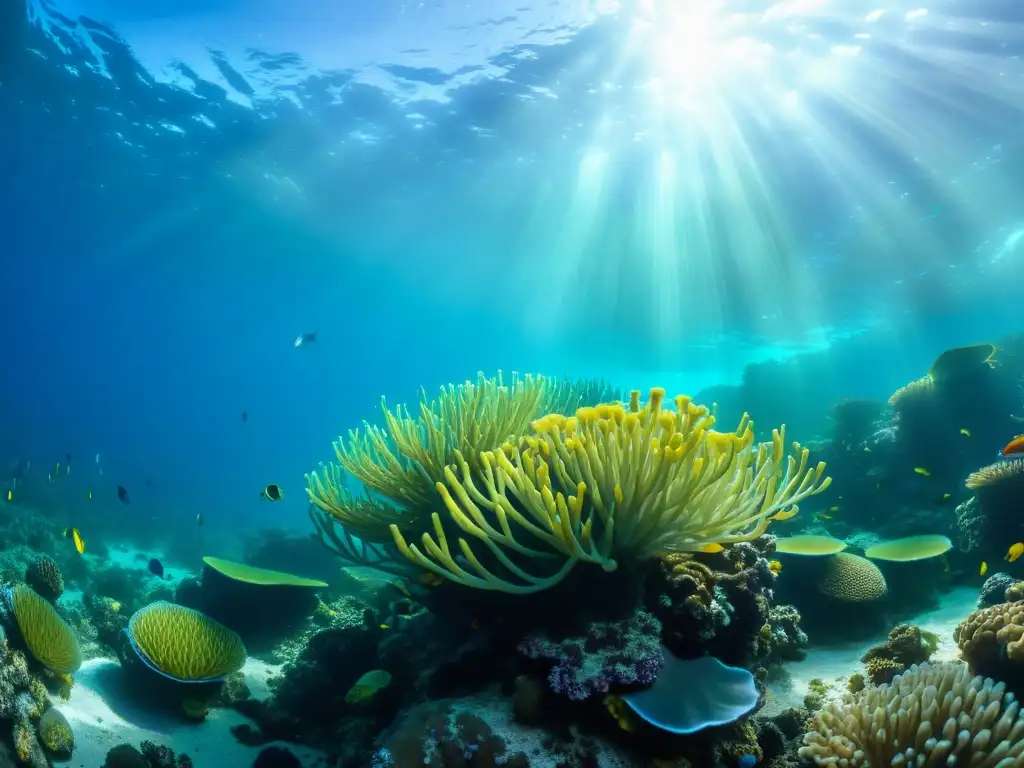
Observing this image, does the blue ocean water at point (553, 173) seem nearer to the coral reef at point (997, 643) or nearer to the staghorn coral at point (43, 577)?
the staghorn coral at point (43, 577)

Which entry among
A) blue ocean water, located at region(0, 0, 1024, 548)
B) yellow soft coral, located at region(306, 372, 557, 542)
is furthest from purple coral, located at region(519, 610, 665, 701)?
blue ocean water, located at region(0, 0, 1024, 548)

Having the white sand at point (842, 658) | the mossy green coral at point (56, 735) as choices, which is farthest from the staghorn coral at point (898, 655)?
the mossy green coral at point (56, 735)

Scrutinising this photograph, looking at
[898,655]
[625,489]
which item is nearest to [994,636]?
[898,655]

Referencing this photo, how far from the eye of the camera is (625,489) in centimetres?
280

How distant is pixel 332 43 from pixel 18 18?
981 cm

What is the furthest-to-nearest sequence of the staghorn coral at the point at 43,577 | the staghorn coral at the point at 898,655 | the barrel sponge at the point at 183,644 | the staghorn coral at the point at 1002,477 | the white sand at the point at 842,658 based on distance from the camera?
the staghorn coral at the point at 1002,477
the staghorn coral at the point at 43,577
the barrel sponge at the point at 183,644
the white sand at the point at 842,658
the staghorn coral at the point at 898,655

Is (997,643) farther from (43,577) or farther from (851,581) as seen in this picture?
(43,577)

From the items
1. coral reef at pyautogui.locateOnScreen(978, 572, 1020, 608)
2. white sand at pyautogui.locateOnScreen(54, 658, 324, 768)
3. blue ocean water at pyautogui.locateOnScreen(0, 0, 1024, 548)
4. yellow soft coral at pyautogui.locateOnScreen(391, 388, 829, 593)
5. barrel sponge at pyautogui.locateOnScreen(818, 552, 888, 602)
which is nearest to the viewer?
yellow soft coral at pyautogui.locateOnScreen(391, 388, 829, 593)

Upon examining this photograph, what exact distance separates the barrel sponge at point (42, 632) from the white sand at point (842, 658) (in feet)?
19.3

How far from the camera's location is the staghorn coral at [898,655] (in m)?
4.19

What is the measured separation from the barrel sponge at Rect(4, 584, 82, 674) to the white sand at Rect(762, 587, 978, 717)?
231 inches

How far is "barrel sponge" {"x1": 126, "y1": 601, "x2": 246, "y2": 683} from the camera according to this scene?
5016 millimetres

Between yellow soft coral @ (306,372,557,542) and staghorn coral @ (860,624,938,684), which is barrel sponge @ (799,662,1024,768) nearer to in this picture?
staghorn coral @ (860,624,938,684)

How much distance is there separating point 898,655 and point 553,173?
1757cm
